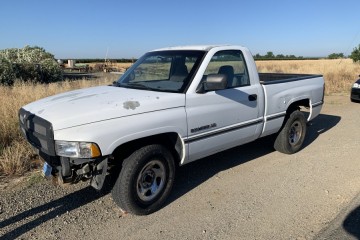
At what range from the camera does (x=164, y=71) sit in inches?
197

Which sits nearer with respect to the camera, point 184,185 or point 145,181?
point 145,181

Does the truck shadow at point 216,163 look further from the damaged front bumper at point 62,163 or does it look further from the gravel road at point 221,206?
the damaged front bumper at point 62,163

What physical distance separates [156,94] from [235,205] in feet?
5.47

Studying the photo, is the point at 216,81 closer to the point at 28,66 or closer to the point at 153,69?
the point at 153,69

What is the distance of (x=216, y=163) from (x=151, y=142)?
2.03 meters

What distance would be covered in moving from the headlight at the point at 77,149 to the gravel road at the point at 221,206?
0.85m

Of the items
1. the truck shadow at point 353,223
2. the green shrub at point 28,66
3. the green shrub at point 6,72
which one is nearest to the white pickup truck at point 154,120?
the truck shadow at point 353,223

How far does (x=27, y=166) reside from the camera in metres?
5.36

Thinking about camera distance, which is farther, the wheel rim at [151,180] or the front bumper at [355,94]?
the front bumper at [355,94]

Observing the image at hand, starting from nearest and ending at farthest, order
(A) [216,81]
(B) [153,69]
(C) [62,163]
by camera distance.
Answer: (C) [62,163], (A) [216,81], (B) [153,69]

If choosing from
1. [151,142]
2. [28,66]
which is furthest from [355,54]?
[151,142]

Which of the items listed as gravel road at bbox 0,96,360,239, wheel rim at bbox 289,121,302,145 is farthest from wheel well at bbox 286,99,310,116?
gravel road at bbox 0,96,360,239

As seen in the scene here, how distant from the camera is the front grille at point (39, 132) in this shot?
11.4 ft

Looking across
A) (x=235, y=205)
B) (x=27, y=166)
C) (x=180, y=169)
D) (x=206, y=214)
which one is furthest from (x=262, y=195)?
(x=27, y=166)
